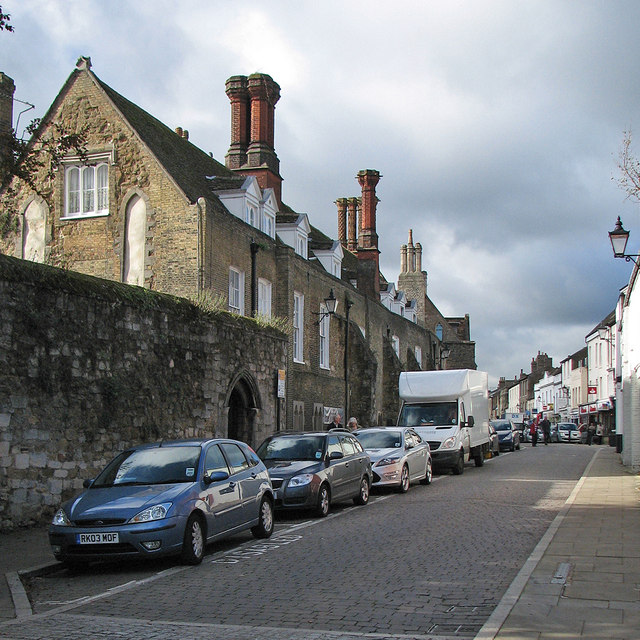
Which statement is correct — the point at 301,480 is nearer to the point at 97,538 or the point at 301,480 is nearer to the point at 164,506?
the point at 164,506

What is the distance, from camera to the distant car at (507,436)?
140 ft

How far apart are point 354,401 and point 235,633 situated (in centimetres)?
3309

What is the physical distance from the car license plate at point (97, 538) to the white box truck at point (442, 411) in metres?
16.1

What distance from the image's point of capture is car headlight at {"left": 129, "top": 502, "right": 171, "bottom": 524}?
9.44m

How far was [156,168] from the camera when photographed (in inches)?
1006

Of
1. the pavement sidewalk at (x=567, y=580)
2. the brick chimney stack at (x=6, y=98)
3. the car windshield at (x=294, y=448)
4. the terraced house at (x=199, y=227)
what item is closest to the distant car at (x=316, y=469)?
the car windshield at (x=294, y=448)

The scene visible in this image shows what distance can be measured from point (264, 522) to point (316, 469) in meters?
2.63

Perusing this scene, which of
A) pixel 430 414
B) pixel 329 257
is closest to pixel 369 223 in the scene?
pixel 329 257

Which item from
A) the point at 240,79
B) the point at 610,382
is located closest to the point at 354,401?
the point at 240,79

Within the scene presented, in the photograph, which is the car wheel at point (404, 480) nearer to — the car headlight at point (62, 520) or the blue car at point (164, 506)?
the blue car at point (164, 506)

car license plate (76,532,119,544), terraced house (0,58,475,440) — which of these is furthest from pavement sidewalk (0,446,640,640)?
terraced house (0,58,475,440)

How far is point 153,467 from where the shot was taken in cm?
1081

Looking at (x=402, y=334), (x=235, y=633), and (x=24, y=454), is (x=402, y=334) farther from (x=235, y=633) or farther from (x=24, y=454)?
(x=235, y=633)

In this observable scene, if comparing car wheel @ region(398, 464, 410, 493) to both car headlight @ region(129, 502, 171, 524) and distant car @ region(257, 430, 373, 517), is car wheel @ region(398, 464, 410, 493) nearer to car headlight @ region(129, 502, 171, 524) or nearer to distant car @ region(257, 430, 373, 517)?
distant car @ region(257, 430, 373, 517)
